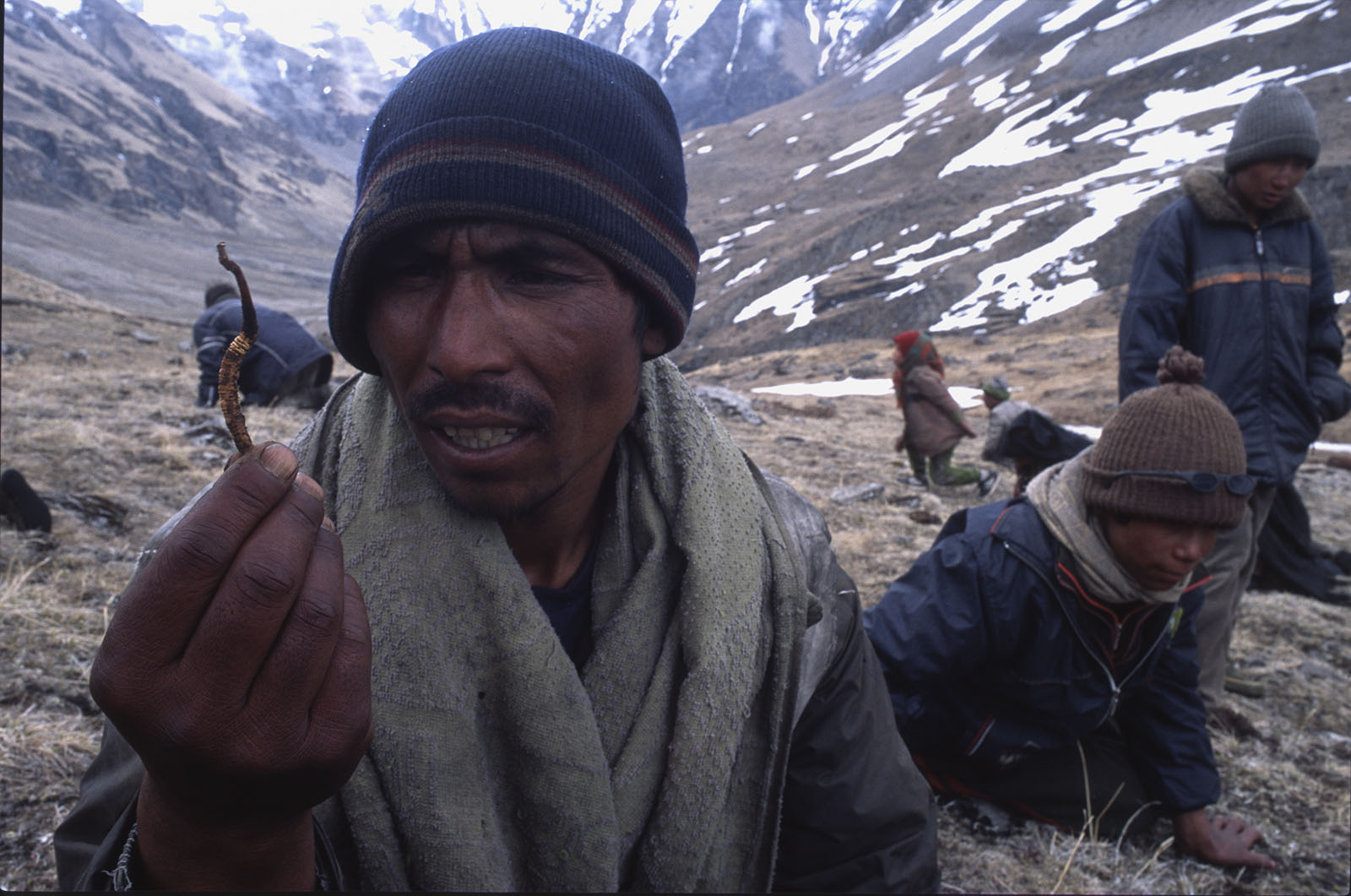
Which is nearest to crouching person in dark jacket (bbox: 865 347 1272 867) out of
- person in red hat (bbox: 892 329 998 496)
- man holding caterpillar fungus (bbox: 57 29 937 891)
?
man holding caterpillar fungus (bbox: 57 29 937 891)

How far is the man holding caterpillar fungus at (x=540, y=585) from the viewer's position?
1.15 metres

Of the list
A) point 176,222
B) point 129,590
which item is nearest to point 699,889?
point 129,590

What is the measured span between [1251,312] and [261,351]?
21.3 ft

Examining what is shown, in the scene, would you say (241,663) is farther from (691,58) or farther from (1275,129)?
(691,58)

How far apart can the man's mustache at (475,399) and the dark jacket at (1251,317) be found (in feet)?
8.60

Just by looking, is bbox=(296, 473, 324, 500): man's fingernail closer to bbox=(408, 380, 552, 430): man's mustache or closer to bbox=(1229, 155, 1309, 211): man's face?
bbox=(408, 380, 552, 430): man's mustache

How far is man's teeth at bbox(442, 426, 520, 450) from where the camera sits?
1.24 m

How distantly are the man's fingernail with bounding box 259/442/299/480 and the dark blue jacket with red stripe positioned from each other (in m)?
1.93

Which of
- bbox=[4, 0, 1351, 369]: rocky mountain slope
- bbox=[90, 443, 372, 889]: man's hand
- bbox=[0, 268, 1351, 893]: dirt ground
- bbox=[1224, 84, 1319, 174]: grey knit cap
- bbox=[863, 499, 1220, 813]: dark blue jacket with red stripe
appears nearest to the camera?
bbox=[90, 443, 372, 889]: man's hand

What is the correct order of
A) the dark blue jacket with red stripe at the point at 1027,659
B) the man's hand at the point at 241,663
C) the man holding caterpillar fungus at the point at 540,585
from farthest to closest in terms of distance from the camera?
the dark blue jacket with red stripe at the point at 1027,659 < the man holding caterpillar fungus at the point at 540,585 < the man's hand at the point at 241,663

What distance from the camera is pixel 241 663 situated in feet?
2.45

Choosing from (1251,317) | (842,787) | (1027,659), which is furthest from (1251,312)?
(842,787)

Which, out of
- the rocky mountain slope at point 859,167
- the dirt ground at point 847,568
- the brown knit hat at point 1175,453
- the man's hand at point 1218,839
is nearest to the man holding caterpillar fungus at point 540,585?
the dirt ground at point 847,568

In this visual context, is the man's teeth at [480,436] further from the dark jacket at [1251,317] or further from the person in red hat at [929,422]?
the person in red hat at [929,422]
